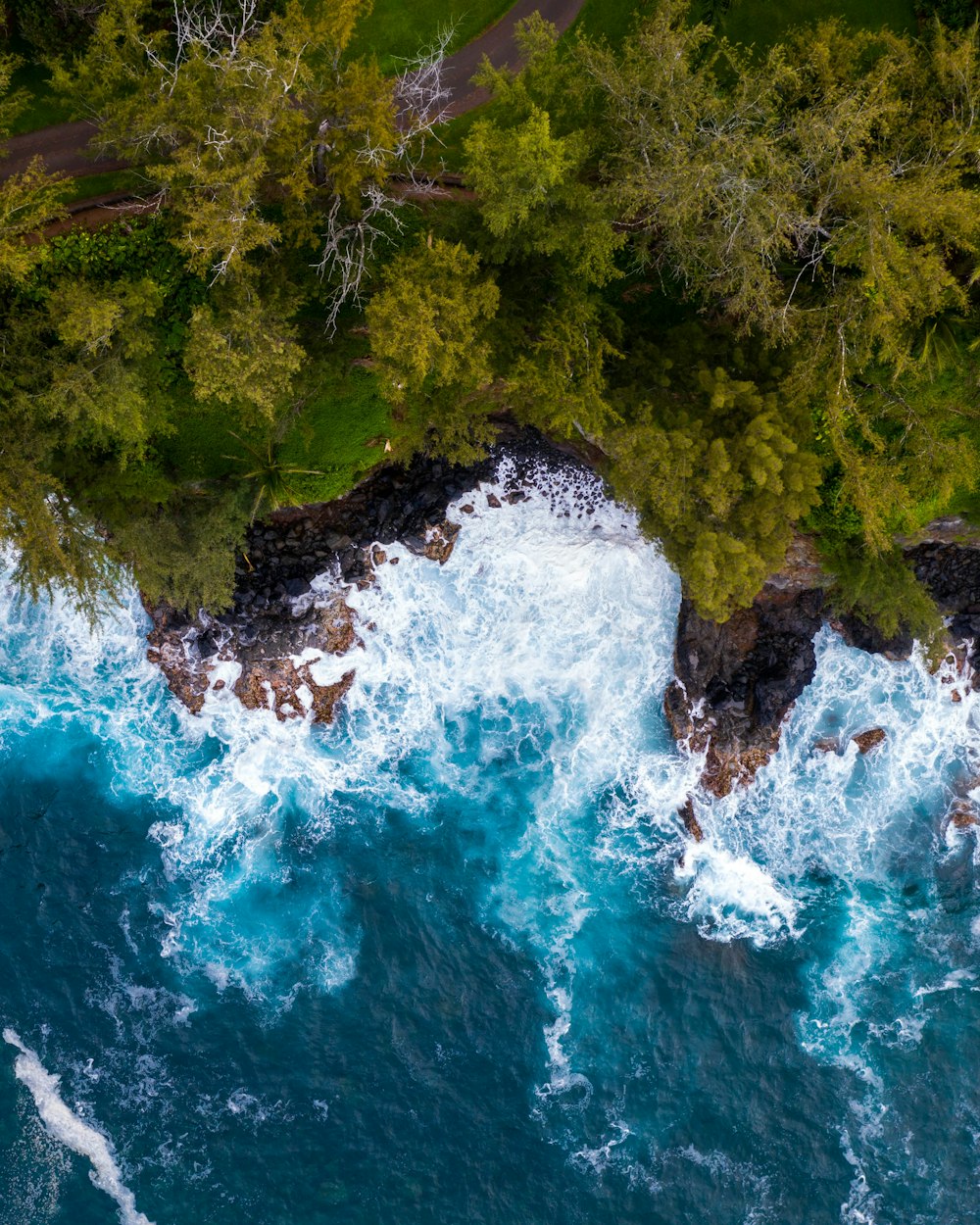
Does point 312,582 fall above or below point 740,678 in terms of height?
below

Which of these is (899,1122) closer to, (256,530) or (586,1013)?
(586,1013)

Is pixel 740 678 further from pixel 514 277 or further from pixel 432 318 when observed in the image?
pixel 432 318

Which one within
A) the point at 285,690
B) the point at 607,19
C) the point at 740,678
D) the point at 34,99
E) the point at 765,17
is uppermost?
the point at 765,17

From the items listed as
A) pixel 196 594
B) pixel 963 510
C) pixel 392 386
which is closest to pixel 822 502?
pixel 963 510

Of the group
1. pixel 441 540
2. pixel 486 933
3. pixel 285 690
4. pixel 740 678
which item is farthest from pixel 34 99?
pixel 486 933

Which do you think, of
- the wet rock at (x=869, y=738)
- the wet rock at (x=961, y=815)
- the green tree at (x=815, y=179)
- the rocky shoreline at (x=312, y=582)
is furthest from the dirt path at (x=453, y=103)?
the wet rock at (x=961, y=815)

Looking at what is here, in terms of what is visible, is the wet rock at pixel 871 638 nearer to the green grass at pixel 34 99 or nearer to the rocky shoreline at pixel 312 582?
the rocky shoreline at pixel 312 582
